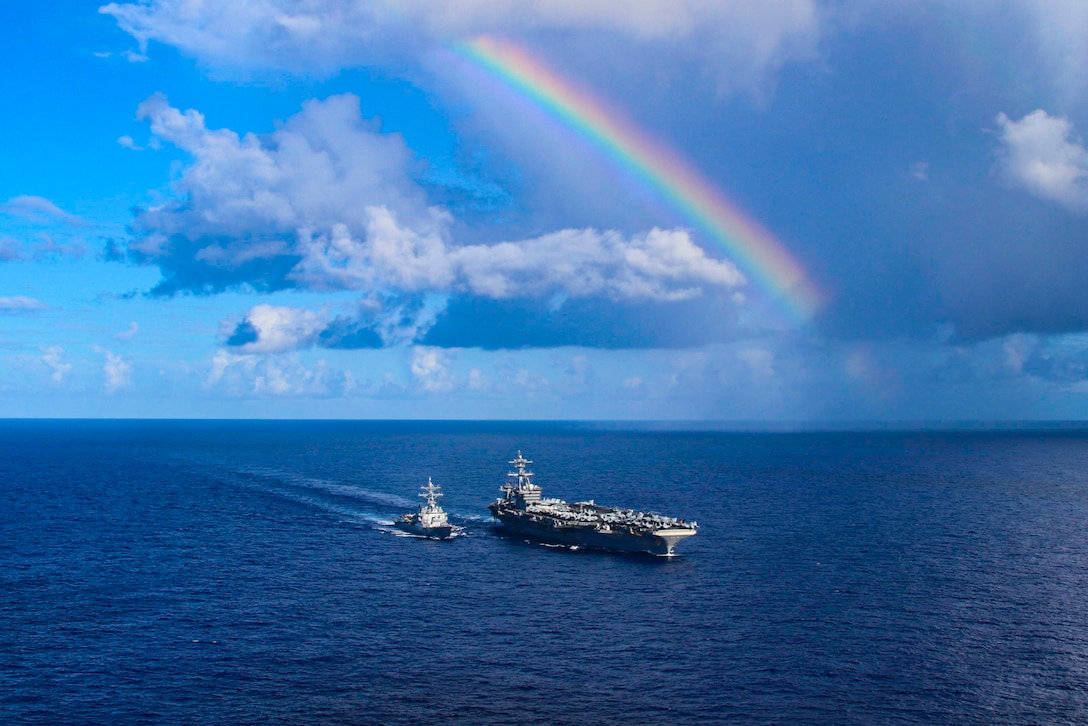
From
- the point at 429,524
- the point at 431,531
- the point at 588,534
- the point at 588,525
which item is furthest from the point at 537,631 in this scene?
the point at 429,524

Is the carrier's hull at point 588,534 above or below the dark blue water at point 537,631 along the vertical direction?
above

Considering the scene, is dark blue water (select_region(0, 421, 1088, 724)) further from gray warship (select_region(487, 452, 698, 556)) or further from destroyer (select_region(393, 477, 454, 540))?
destroyer (select_region(393, 477, 454, 540))

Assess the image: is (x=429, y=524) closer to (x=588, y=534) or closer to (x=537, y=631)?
→ (x=588, y=534)

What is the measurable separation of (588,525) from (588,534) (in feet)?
5.86

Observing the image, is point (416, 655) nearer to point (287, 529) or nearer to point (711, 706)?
point (711, 706)

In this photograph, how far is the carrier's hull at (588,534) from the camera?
6058 inches

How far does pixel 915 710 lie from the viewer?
8012 centimetres

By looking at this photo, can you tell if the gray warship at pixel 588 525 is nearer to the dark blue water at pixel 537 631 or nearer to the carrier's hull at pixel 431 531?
the dark blue water at pixel 537 631

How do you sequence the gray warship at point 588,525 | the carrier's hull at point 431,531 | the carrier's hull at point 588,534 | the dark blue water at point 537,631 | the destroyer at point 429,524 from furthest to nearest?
the destroyer at point 429,524 < the carrier's hull at point 431,531 < the gray warship at point 588,525 < the carrier's hull at point 588,534 < the dark blue water at point 537,631

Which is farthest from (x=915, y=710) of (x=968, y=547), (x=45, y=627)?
(x=45, y=627)

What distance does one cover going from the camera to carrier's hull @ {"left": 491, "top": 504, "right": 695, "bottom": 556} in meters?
154

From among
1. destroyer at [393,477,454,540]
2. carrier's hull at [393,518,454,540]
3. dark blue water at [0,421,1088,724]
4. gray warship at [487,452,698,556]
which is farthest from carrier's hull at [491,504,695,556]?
carrier's hull at [393,518,454,540]

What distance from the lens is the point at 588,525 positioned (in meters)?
168

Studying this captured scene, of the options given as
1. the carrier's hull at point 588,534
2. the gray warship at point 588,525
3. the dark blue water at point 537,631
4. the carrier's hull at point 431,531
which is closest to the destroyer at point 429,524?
the carrier's hull at point 431,531
